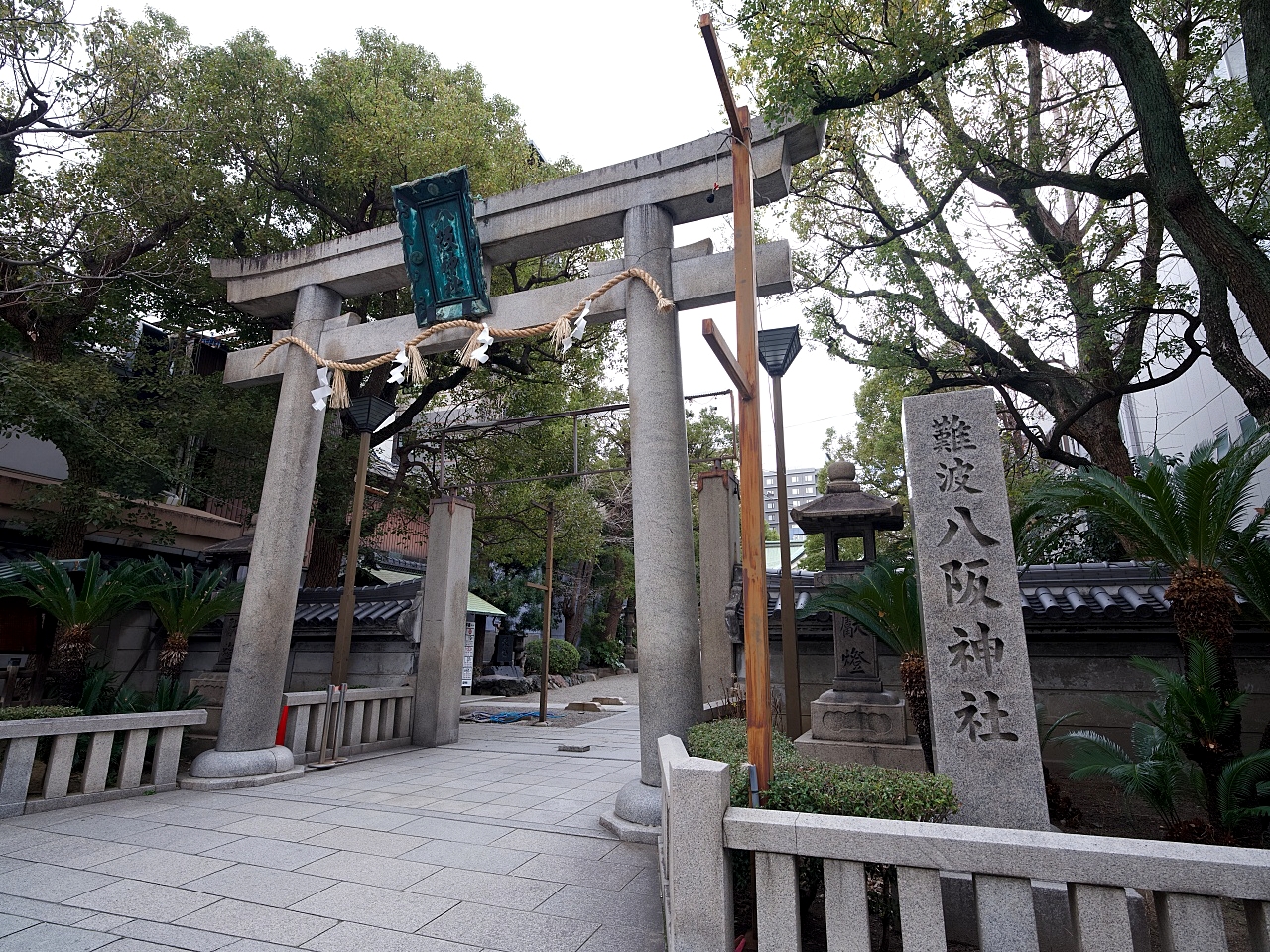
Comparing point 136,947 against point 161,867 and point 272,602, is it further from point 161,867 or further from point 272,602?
point 272,602

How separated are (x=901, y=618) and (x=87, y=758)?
773 cm

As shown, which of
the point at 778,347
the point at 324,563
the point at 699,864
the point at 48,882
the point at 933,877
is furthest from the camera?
the point at 324,563

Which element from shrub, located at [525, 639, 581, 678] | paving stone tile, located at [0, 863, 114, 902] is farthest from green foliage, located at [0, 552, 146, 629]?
shrub, located at [525, 639, 581, 678]

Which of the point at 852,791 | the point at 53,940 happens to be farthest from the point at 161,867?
the point at 852,791

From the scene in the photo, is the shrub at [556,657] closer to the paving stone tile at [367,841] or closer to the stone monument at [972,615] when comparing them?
the paving stone tile at [367,841]

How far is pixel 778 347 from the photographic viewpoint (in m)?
7.24

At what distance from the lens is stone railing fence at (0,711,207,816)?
5707 mm

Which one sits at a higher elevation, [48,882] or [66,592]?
[66,592]

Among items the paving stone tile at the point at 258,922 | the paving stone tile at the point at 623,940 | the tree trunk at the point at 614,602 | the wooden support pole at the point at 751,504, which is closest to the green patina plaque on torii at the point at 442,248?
the wooden support pole at the point at 751,504

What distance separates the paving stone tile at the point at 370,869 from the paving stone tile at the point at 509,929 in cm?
68

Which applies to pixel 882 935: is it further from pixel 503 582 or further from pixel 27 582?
pixel 503 582

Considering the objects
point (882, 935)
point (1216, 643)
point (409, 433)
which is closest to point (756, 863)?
point (882, 935)

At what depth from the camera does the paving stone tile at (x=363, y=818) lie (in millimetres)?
5570

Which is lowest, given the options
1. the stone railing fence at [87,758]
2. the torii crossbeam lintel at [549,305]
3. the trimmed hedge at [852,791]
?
the stone railing fence at [87,758]
